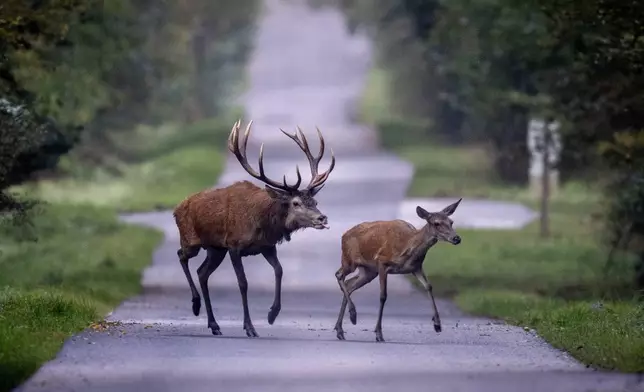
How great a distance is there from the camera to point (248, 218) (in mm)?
19266

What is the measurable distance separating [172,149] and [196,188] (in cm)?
1530

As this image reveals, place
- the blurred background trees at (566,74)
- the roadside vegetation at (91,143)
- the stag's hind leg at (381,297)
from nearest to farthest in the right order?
the stag's hind leg at (381,297), the roadside vegetation at (91,143), the blurred background trees at (566,74)

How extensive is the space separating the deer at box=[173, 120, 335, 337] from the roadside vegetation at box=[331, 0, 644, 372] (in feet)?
10.2

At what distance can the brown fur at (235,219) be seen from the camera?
19125 millimetres

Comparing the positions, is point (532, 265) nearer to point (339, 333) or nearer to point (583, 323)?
point (583, 323)

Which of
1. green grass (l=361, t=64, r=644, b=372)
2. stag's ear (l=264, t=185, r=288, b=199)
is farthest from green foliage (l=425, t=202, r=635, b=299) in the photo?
stag's ear (l=264, t=185, r=288, b=199)

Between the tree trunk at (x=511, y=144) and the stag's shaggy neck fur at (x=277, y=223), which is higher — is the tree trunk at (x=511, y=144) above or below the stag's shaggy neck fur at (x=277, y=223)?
above

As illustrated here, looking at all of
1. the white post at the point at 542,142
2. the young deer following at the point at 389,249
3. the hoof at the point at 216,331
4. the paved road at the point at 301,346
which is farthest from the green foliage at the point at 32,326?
the white post at the point at 542,142

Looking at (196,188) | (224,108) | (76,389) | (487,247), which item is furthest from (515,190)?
(76,389)

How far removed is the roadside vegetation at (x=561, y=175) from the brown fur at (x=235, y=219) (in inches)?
132

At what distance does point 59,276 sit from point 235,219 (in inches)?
341

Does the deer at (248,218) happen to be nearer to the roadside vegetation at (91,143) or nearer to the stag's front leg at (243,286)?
the stag's front leg at (243,286)

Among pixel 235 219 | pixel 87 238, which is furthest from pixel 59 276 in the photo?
pixel 235 219

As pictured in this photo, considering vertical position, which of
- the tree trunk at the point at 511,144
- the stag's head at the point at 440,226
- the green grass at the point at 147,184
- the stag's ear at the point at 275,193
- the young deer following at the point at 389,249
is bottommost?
the young deer following at the point at 389,249
